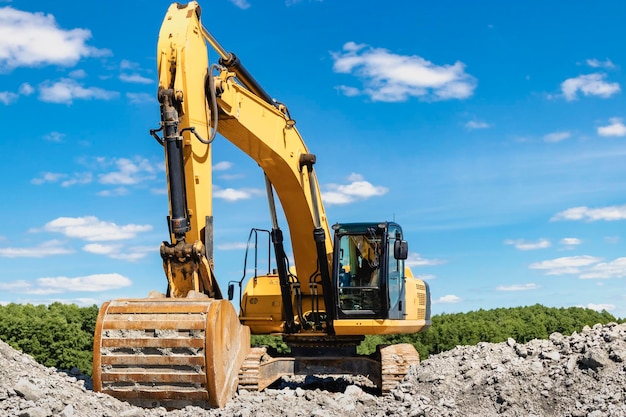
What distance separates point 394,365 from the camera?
10789mm

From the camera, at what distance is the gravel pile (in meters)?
8.16

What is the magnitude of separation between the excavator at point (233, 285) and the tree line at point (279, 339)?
2.02 metres

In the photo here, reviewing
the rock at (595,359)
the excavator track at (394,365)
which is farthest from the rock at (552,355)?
the excavator track at (394,365)

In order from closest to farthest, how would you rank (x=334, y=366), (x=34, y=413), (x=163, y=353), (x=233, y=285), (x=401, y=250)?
(x=34, y=413)
(x=163, y=353)
(x=401, y=250)
(x=233, y=285)
(x=334, y=366)

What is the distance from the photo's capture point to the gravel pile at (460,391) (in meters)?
8.16

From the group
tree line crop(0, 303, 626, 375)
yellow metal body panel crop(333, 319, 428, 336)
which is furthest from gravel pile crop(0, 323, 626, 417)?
tree line crop(0, 303, 626, 375)

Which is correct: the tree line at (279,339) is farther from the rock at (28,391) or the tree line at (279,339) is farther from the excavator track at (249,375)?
the rock at (28,391)

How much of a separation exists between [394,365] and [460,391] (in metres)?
1.38

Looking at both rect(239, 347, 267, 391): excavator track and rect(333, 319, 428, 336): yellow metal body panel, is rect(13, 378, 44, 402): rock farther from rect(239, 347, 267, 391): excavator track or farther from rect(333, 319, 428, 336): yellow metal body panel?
rect(333, 319, 428, 336): yellow metal body panel

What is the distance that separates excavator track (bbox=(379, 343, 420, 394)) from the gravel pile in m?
0.18

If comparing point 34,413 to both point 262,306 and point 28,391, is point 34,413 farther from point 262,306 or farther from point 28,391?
point 262,306

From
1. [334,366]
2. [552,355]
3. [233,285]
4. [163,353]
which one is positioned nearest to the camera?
[163,353]

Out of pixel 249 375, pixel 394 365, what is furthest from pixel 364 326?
pixel 249 375

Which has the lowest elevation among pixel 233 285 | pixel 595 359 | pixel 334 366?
pixel 334 366
